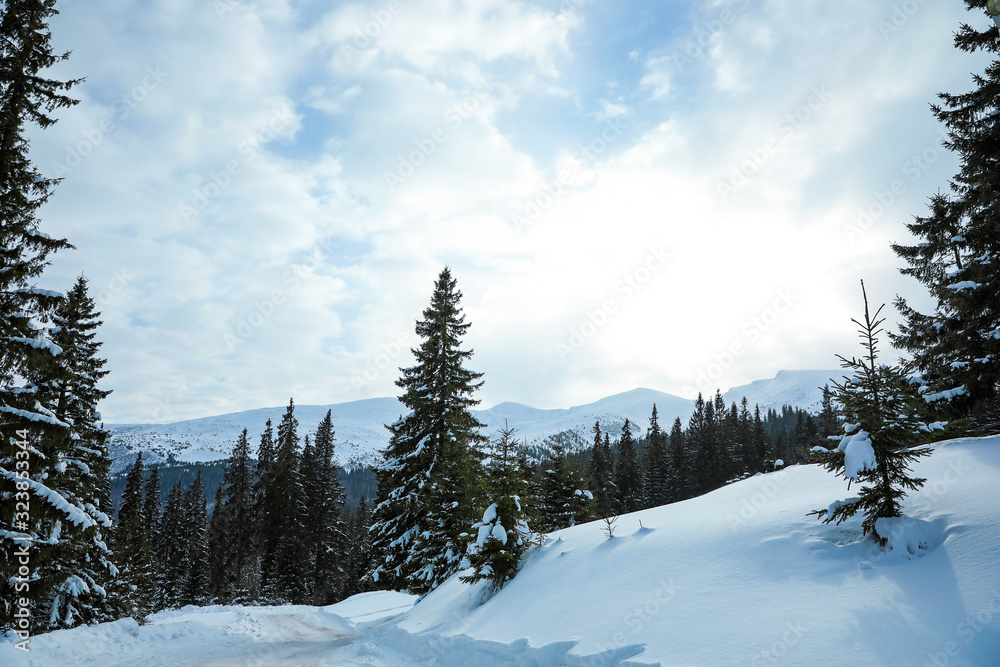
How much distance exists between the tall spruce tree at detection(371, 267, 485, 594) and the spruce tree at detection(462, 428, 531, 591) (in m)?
4.78

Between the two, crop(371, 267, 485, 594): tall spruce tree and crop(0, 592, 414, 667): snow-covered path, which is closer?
crop(0, 592, 414, 667): snow-covered path

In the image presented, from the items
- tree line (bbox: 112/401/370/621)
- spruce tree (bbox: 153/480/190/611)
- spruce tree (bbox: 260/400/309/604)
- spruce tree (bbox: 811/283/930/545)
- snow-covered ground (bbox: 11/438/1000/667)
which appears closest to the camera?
snow-covered ground (bbox: 11/438/1000/667)

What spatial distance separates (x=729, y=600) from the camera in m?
7.25

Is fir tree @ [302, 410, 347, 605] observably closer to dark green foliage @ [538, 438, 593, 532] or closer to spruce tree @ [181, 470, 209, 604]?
spruce tree @ [181, 470, 209, 604]

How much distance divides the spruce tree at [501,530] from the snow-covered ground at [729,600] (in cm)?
58

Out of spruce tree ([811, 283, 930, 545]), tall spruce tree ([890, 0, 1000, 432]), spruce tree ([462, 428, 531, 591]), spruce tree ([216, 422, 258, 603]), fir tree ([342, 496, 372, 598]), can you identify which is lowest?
fir tree ([342, 496, 372, 598])

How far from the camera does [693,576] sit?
8.41 m

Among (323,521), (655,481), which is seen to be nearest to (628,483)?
(655,481)

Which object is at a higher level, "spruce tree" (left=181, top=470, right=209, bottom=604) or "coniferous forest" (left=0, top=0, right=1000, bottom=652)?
"coniferous forest" (left=0, top=0, right=1000, bottom=652)

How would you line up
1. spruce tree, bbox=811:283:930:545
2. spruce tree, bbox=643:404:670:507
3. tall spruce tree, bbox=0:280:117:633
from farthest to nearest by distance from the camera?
spruce tree, bbox=643:404:670:507
tall spruce tree, bbox=0:280:117:633
spruce tree, bbox=811:283:930:545

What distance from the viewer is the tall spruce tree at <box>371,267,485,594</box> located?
66.1 feet

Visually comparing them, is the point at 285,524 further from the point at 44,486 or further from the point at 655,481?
the point at 655,481

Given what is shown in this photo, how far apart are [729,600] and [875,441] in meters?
3.39

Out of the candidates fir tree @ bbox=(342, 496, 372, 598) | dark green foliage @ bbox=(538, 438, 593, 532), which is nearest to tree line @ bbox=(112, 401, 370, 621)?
fir tree @ bbox=(342, 496, 372, 598)
